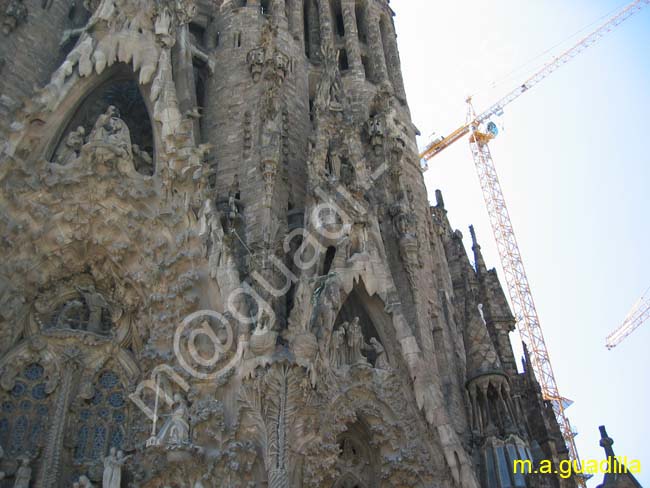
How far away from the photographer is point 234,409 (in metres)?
10.0

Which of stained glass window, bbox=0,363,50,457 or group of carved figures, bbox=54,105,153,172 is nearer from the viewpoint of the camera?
stained glass window, bbox=0,363,50,457

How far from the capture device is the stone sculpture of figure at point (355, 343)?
37.4 ft

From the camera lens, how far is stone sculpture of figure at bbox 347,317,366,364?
11.4 metres

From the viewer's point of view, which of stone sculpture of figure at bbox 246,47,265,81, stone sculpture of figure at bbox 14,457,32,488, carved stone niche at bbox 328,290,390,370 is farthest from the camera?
stone sculpture of figure at bbox 246,47,265,81

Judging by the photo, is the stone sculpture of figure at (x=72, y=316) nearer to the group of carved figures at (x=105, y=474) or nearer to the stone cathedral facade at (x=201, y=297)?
the stone cathedral facade at (x=201, y=297)

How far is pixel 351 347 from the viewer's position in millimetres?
11570

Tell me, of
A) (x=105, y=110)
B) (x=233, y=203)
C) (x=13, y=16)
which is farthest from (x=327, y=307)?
(x=13, y=16)

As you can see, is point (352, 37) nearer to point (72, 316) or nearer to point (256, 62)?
point (256, 62)

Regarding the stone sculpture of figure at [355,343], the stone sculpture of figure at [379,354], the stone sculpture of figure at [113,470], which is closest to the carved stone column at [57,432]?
the stone sculpture of figure at [113,470]

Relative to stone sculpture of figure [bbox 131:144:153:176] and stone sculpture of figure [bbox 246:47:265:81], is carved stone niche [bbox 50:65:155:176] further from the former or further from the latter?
stone sculpture of figure [bbox 246:47:265:81]

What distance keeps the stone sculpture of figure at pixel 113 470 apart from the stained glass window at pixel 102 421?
29.7 inches

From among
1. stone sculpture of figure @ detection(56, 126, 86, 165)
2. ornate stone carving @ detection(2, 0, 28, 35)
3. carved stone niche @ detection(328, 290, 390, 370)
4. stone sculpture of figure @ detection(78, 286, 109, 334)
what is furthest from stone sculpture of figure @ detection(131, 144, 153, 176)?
carved stone niche @ detection(328, 290, 390, 370)

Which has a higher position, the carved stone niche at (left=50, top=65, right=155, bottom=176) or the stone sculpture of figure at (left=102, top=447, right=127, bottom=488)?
the carved stone niche at (left=50, top=65, right=155, bottom=176)

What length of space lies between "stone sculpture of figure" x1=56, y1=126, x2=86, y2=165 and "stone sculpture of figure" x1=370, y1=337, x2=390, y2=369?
18.1 feet
